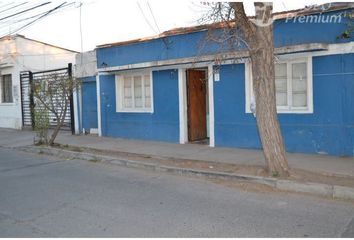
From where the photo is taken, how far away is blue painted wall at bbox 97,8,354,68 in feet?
30.7

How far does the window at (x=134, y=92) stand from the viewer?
1370cm

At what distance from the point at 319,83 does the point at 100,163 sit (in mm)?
5728

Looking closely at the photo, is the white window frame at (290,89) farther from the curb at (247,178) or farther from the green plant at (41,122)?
the green plant at (41,122)

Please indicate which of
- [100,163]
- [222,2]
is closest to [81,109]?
[100,163]

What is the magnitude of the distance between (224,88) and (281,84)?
1.63 meters

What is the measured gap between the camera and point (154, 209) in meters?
6.12

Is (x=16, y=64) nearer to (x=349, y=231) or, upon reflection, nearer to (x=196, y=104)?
(x=196, y=104)

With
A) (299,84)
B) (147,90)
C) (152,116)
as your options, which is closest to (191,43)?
(147,90)

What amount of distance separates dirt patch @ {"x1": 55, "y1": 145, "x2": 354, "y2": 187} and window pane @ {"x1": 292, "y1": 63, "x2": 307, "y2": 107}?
2.57 m

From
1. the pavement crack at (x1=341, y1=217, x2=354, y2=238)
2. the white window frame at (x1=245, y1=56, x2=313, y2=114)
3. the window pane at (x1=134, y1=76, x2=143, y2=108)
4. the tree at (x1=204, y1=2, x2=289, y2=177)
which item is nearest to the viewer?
the pavement crack at (x1=341, y1=217, x2=354, y2=238)

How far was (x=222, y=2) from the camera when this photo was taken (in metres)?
8.38

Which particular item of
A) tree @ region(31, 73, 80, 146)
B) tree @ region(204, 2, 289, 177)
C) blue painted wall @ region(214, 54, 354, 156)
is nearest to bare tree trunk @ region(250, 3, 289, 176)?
tree @ region(204, 2, 289, 177)

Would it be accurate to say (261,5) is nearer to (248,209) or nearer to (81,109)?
(248,209)

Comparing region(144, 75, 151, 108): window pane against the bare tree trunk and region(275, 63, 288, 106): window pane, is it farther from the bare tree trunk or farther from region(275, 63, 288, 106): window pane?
the bare tree trunk
